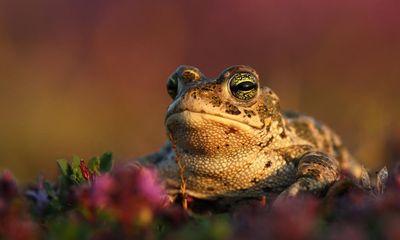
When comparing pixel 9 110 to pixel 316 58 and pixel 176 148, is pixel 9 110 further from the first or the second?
pixel 176 148

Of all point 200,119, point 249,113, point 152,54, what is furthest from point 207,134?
point 152,54

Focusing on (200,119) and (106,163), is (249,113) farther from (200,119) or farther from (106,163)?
(106,163)

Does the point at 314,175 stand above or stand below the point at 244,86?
below

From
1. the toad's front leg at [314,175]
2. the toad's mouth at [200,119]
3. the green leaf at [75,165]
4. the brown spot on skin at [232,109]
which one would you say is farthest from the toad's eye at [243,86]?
the green leaf at [75,165]

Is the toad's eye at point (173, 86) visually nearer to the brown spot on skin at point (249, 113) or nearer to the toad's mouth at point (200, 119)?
the toad's mouth at point (200, 119)

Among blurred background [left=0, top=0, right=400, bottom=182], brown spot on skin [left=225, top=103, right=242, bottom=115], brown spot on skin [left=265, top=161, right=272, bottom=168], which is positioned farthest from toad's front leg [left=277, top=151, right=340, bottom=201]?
blurred background [left=0, top=0, right=400, bottom=182]

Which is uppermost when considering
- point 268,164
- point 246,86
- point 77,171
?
point 246,86

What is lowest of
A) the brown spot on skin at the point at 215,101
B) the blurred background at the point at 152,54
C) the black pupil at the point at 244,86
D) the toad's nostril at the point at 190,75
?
the blurred background at the point at 152,54
